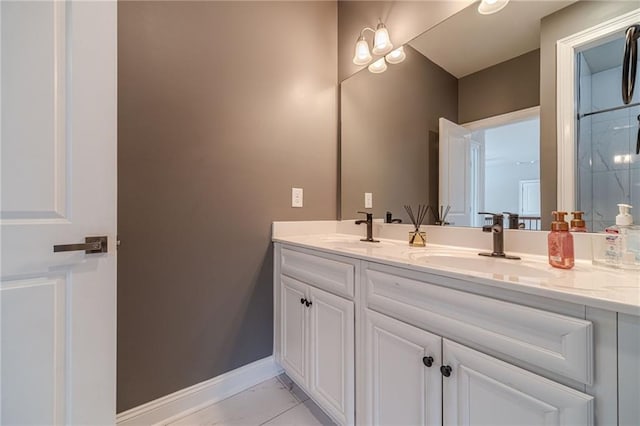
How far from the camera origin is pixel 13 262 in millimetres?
771

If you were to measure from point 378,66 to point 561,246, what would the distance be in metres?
1.37

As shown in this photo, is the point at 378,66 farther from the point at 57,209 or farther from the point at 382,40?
the point at 57,209

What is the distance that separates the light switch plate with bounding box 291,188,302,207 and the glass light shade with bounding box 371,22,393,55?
3.16ft

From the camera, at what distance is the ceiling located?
107cm

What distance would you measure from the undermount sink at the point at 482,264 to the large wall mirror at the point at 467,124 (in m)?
0.22

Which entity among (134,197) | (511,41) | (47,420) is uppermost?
(511,41)

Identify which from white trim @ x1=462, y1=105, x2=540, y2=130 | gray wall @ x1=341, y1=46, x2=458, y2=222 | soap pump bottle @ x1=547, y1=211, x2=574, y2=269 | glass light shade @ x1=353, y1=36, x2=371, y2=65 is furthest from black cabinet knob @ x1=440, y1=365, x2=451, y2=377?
glass light shade @ x1=353, y1=36, x2=371, y2=65

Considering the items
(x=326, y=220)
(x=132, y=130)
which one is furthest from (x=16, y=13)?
(x=326, y=220)

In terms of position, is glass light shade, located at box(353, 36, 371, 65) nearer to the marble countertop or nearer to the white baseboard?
the marble countertop

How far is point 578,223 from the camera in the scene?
91cm

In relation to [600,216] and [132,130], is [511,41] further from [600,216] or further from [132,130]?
[132,130]

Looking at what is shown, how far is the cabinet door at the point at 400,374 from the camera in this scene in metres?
0.78

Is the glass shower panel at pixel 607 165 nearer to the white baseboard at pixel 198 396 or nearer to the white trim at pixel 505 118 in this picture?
the white trim at pixel 505 118

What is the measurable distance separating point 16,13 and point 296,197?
4.15ft
